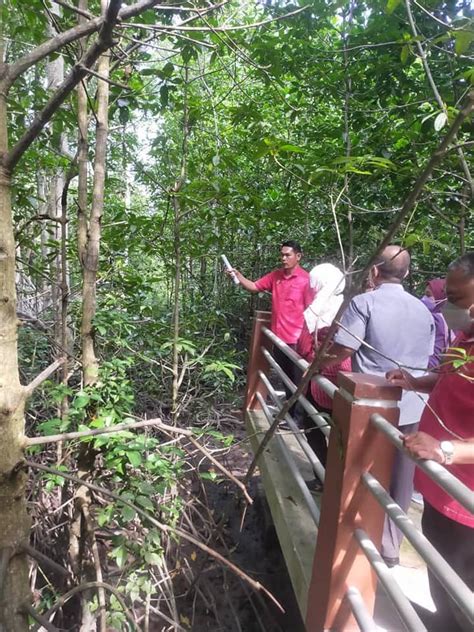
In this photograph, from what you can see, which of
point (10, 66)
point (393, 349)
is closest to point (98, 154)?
point (10, 66)

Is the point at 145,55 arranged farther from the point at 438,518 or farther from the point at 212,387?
the point at 212,387

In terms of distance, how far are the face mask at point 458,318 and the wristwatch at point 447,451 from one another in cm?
53

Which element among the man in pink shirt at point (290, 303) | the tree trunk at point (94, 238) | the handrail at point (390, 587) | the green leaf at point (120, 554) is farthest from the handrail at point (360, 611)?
the man in pink shirt at point (290, 303)

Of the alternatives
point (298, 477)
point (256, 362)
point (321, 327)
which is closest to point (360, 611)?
point (298, 477)

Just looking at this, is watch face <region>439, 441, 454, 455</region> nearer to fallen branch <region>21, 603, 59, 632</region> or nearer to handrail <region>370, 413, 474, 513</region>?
handrail <region>370, 413, 474, 513</region>

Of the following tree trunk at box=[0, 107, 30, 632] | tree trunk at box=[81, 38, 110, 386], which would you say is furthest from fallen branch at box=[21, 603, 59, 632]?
tree trunk at box=[81, 38, 110, 386]

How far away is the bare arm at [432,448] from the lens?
1.19 meters

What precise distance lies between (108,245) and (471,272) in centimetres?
270

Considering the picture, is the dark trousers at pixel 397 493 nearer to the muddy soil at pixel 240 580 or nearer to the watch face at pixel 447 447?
the watch face at pixel 447 447

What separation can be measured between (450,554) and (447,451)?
62 cm

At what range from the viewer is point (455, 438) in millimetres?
1532

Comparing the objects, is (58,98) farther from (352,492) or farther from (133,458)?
(352,492)

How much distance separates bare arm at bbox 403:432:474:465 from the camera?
119 centimetres

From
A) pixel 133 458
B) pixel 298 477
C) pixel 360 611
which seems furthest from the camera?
pixel 298 477
